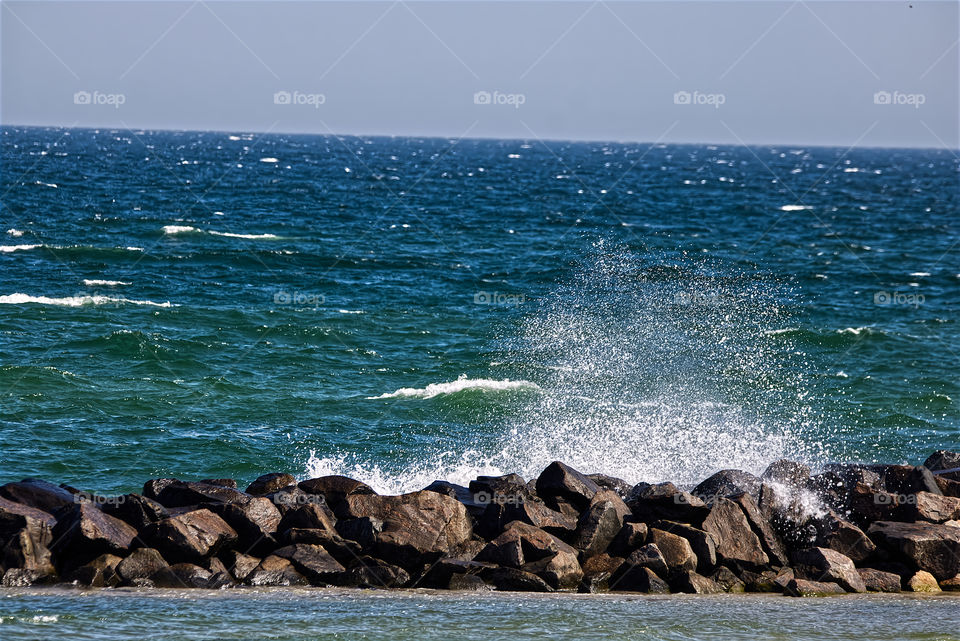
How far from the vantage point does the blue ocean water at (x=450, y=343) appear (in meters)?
20.7

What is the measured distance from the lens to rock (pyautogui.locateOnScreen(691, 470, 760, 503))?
1453 cm

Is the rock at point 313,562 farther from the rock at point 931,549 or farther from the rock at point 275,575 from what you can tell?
the rock at point 931,549

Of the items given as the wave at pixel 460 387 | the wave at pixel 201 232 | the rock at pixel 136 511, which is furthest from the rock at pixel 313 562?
the wave at pixel 201 232

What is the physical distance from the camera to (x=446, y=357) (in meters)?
29.8

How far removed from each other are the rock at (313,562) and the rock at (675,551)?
3.78m

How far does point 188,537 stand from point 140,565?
596 millimetres

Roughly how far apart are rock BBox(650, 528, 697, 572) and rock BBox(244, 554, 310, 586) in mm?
4183

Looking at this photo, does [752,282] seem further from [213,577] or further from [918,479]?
[213,577]

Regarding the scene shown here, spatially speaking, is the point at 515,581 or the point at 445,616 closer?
the point at 445,616

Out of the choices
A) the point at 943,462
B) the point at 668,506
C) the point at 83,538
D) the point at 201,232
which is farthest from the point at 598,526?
the point at 201,232

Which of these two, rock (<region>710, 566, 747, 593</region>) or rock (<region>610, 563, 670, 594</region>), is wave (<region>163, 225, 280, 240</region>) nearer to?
rock (<region>610, 563, 670, 594</region>)

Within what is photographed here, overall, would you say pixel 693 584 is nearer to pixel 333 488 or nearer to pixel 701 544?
→ pixel 701 544

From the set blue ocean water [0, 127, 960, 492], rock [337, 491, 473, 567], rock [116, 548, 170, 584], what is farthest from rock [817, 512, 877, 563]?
rock [116, 548, 170, 584]

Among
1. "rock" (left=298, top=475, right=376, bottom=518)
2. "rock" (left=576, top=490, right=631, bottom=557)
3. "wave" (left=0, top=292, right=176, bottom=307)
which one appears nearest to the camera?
"rock" (left=576, top=490, right=631, bottom=557)
